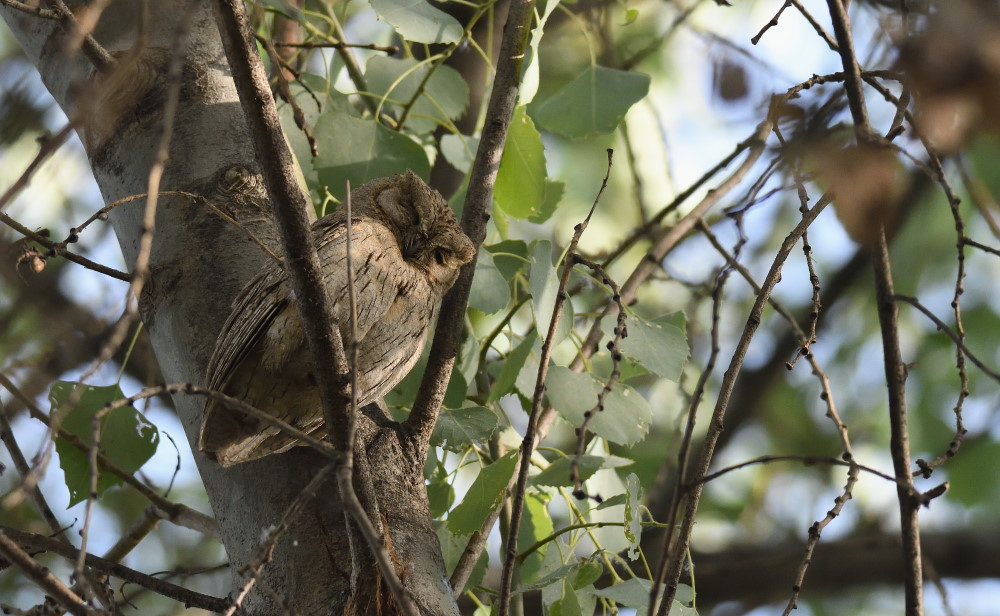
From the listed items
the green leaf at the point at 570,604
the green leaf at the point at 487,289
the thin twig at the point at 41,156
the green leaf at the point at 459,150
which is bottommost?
the green leaf at the point at 570,604

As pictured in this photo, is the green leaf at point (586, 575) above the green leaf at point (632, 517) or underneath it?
underneath

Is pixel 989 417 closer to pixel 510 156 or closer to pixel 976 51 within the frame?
pixel 510 156

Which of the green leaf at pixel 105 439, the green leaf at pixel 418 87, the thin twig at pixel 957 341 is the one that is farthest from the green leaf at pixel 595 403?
the green leaf at pixel 105 439

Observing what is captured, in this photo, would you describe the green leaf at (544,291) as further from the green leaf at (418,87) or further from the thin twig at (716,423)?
the green leaf at (418,87)

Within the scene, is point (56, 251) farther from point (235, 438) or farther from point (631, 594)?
point (631, 594)

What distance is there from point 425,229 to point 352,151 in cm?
26

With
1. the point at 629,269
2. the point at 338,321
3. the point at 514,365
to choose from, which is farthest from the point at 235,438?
the point at 629,269

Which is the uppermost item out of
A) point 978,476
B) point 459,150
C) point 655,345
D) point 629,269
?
point 629,269

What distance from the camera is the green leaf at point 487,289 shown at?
209 centimetres

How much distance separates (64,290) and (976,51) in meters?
3.33

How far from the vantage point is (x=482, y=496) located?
1.92m

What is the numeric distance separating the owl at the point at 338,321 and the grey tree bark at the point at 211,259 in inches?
2.6

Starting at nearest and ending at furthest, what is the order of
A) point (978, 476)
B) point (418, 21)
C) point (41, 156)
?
point (41, 156) → point (418, 21) → point (978, 476)

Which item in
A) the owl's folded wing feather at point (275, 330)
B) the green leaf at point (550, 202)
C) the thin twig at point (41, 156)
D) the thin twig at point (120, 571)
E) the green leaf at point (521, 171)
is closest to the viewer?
the thin twig at point (41, 156)
